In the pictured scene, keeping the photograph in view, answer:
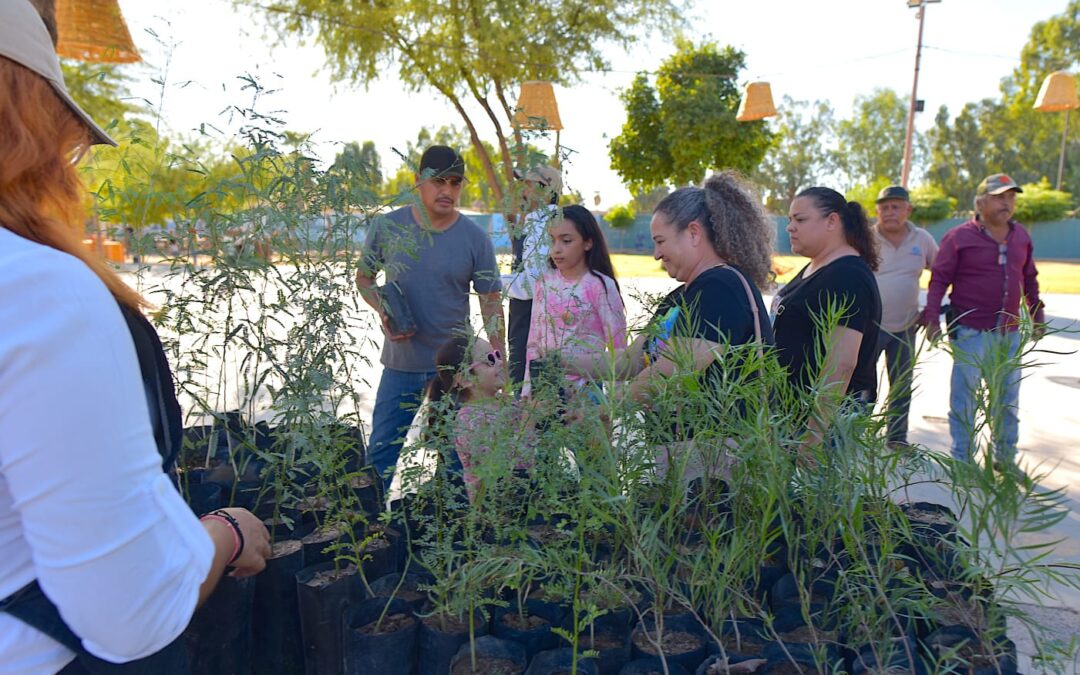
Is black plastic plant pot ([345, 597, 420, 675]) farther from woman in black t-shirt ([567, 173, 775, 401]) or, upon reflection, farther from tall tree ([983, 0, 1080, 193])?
tall tree ([983, 0, 1080, 193])

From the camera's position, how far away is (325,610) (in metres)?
1.90

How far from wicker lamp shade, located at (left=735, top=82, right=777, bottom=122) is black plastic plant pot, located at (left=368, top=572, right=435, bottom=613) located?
8369mm

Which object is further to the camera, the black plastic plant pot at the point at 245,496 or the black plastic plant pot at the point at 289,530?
the black plastic plant pot at the point at 245,496

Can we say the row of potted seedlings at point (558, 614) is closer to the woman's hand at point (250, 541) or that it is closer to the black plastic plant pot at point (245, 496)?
the black plastic plant pot at point (245, 496)

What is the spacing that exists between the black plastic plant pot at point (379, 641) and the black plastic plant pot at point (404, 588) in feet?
0.17

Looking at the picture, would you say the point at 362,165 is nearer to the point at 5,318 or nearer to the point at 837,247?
the point at 5,318

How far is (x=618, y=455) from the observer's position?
153 centimetres

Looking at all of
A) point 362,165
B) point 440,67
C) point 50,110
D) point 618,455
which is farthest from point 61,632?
point 440,67

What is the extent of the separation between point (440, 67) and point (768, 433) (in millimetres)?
9464

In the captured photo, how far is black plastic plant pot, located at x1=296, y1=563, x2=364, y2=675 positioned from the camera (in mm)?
1896

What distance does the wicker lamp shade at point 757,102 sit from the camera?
30.4ft

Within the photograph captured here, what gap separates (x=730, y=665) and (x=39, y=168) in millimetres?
1447

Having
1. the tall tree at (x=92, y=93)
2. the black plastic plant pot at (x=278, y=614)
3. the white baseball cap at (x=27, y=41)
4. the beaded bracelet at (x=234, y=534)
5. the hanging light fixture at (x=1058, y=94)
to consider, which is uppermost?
the tall tree at (x=92, y=93)

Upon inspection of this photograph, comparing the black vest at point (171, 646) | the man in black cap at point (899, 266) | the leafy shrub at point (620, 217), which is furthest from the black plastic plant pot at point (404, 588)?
the leafy shrub at point (620, 217)
